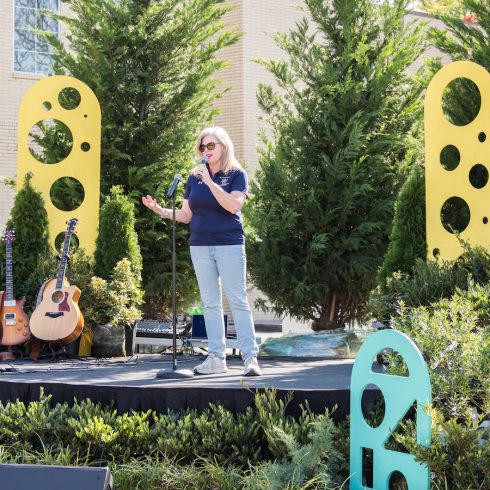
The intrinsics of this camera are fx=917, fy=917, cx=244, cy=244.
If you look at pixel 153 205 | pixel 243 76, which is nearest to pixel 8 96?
pixel 243 76

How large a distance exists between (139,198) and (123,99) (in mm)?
1101

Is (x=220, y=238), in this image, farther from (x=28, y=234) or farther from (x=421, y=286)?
(x=28, y=234)

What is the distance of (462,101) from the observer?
8555 mm

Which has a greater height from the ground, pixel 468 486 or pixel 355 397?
pixel 355 397

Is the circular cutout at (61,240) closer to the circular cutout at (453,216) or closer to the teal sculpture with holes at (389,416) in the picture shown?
the circular cutout at (453,216)

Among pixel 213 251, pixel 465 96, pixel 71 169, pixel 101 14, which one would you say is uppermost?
pixel 101 14

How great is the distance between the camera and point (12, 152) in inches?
551

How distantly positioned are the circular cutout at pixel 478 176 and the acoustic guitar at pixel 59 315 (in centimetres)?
371

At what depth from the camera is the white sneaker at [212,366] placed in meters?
5.92

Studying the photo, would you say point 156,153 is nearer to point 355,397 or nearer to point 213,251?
point 213,251

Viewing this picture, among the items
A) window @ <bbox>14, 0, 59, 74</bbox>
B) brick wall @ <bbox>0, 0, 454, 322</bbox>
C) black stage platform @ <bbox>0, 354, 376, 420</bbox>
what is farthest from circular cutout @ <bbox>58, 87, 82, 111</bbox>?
window @ <bbox>14, 0, 59, 74</bbox>

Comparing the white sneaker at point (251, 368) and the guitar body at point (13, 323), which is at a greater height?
the guitar body at point (13, 323)

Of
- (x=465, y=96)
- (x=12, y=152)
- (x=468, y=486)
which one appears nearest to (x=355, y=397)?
(x=468, y=486)

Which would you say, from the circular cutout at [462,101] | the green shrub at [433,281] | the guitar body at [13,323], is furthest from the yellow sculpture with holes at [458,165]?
the guitar body at [13,323]
